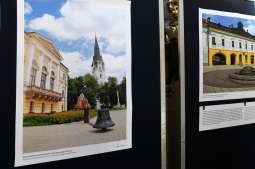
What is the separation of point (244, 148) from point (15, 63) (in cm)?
148

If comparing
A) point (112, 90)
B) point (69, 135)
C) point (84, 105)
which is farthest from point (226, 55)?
point (69, 135)

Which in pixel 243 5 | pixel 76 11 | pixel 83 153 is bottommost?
pixel 83 153

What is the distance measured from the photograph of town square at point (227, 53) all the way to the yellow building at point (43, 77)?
0.85 metres

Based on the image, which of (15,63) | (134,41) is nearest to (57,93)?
(15,63)

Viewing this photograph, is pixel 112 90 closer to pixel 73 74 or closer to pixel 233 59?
pixel 73 74

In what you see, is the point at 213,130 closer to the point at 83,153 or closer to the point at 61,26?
the point at 83,153

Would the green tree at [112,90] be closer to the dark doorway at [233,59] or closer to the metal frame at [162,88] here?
the metal frame at [162,88]

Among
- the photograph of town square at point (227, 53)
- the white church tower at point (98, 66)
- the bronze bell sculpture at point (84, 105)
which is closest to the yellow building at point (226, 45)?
the photograph of town square at point (227, 53)

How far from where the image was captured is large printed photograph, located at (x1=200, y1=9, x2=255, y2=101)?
1208 mm

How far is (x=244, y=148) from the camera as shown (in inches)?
52.1

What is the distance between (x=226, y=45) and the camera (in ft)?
4.26

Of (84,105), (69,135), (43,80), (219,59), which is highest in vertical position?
(219,59)

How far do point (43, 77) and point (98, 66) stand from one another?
256 mm

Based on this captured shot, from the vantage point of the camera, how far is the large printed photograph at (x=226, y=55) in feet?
3.96
